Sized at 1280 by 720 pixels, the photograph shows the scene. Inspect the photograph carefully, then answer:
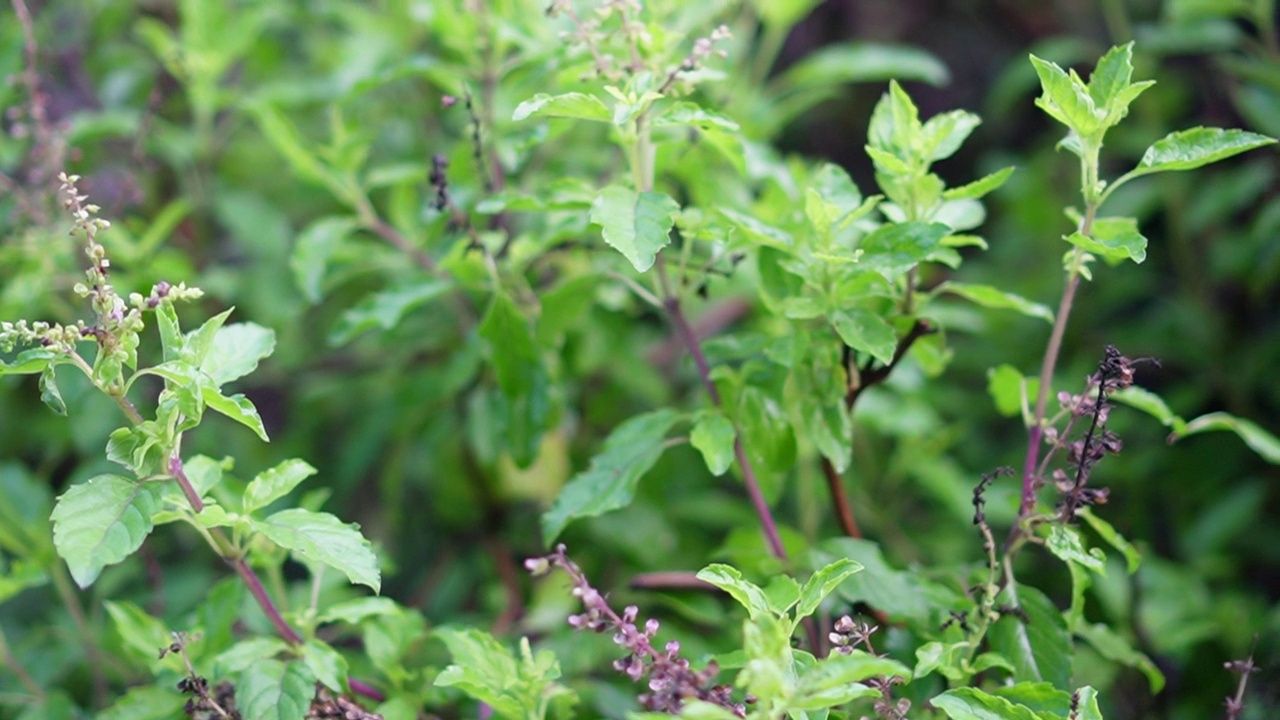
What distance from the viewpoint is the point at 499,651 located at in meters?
0.99

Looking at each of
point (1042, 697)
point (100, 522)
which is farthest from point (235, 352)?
point (1042, 697)

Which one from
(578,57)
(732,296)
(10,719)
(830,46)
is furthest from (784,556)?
(830,46)

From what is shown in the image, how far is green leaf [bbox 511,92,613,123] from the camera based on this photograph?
0.92m

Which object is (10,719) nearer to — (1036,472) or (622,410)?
(622,410)

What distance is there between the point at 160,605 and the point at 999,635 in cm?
115

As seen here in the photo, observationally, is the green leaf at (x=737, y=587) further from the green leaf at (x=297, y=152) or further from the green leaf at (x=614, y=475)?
the green leaf at (x=297, y=152)

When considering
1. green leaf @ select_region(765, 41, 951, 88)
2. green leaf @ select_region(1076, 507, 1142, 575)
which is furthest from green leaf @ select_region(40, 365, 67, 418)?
green leaf @ select_region(765, 41, 951, 88)

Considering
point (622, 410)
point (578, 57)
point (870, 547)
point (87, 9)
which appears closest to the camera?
point (870, 547)

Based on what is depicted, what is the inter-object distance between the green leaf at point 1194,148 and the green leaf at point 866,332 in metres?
0.25

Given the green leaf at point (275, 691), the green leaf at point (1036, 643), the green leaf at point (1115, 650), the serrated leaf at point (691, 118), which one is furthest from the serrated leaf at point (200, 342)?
the green leaf at point (1115, 650)

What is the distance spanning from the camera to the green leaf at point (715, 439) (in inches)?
40.3

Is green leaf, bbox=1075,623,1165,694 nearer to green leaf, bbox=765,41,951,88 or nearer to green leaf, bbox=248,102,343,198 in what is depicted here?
green leaf, bbox=765,41,951,88

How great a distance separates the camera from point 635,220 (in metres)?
0.97

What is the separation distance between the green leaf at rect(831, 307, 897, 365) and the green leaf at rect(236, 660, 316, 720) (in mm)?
587
